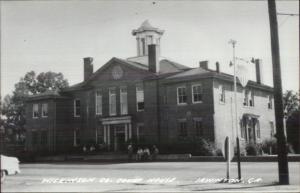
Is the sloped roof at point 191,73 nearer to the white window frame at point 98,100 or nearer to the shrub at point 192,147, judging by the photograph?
the shrub at point 192,147

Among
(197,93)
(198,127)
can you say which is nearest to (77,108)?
(197,93)

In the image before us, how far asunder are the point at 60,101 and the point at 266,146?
19591 millimetres

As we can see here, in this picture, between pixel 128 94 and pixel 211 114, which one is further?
pixel 128 94

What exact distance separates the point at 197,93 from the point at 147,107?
463 cm

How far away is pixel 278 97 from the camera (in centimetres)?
1359

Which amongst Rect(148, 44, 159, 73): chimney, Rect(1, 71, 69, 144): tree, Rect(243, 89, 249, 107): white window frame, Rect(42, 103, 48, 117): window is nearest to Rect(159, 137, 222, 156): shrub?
Rect(148, 44, 159, 73): chimney

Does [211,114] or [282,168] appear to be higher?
[211,114]

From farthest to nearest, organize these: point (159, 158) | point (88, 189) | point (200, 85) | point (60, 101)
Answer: point (60, 101) → point (200, 85) → point (159, 158) → point (88, 189)

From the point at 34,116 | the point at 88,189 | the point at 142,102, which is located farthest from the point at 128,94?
the point at 88,189

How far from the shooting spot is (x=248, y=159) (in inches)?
1067

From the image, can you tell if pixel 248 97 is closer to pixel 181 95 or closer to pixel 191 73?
pixel 191 73

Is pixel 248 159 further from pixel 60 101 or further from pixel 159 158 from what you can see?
pixel 60 101

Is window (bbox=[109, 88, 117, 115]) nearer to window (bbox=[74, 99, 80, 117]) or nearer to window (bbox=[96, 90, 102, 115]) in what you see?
window (bbox=[96, 90, 102, 115])

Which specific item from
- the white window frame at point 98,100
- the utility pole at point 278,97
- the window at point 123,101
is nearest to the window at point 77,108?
the white window frame at point 98,100
